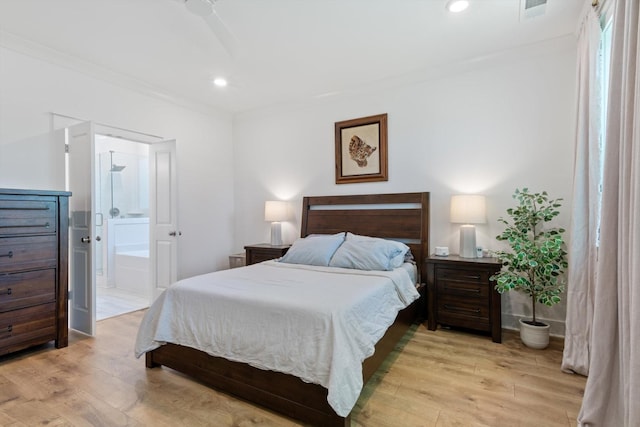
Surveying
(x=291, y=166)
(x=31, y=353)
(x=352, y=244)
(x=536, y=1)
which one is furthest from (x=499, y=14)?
(x=31, y=353)

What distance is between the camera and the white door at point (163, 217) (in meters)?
3.96

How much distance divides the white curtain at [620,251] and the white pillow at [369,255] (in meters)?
1.60

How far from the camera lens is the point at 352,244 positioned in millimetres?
3244

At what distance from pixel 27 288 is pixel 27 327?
322mm

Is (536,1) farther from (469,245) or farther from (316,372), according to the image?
(316,372)

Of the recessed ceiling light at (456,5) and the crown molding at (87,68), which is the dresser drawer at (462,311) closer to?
the recessed ceiling light at (456,5)

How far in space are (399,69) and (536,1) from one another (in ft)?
4.48

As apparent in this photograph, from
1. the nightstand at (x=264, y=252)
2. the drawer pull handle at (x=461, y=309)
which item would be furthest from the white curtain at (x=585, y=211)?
the nightstand at (x=264, y=252)

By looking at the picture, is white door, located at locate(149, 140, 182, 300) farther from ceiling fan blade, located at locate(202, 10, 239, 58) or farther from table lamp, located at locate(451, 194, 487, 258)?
table lamp, located at locate(451, 194, 487, 258)

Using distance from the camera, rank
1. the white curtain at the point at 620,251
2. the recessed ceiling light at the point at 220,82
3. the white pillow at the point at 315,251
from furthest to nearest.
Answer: the recessed ceiling light at the point at 220,82
the white pillow at the point at 315,251
the white curtain at the point at 620,251

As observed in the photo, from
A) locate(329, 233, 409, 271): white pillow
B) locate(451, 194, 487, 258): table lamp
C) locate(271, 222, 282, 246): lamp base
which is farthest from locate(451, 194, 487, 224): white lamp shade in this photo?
locate(271, 222, 282, 246): lamp base

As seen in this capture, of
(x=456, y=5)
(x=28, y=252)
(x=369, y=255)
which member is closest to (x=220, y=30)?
(x=456, y=5)

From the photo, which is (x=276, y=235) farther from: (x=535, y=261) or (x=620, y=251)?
(x=620, y=251)

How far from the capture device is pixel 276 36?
2838 mm
